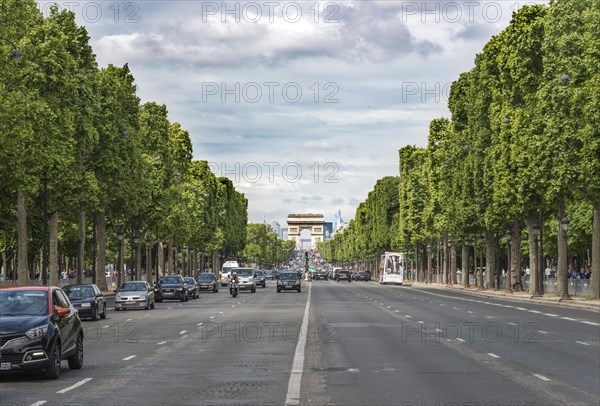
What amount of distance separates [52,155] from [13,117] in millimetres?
8334

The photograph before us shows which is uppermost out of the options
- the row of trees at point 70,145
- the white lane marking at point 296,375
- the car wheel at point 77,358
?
the row of trees at point 70,145

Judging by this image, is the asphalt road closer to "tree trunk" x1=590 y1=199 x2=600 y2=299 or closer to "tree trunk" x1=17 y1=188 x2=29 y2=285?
"tree trunk" x1=17 y1=188 x2=29 y2=285

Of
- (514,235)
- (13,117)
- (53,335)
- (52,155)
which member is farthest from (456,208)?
(53,335)

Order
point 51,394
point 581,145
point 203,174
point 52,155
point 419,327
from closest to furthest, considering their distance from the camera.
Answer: point 51,394 < point 419,327 < point 52,155 < point 581,145 < point 203,174

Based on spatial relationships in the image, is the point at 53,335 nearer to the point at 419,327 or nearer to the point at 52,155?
the point at 419,327

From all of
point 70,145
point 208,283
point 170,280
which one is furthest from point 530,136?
point 208,283

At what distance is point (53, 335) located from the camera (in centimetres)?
1859

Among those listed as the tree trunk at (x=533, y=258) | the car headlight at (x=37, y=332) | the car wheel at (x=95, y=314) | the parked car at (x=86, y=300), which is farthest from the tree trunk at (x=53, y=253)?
the car headlight at (x=37, y=332)

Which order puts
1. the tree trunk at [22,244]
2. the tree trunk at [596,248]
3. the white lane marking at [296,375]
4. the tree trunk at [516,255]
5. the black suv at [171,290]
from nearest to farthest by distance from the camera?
the white lane marking at [296,375]
the tree trunk at [22,244]
the tree trunk at [596,248]
the black suv at [171,290]
the tree trunk at [516,255]

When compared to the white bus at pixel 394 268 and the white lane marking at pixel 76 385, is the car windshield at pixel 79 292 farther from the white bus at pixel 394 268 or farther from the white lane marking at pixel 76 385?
the white bus at pixel 394 268

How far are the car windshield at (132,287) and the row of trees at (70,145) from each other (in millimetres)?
4395

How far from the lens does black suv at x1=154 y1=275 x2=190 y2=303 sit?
67.3 metres

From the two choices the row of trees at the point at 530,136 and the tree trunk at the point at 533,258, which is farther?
the tree trunk at the point at 533,258

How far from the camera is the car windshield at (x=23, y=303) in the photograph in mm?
19391
